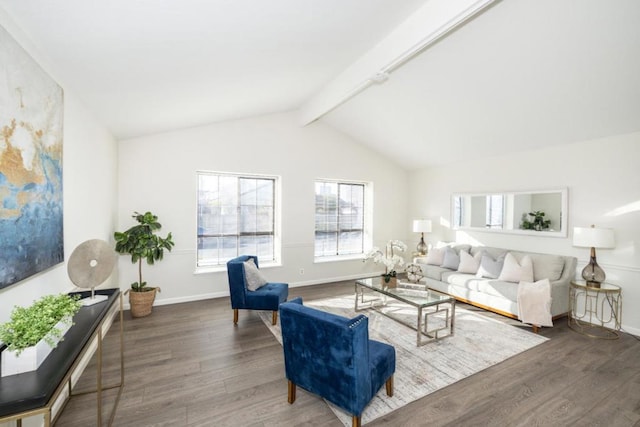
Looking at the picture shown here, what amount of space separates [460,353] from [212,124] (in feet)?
16.0

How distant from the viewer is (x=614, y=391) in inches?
96.4

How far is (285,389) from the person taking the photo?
8.07 feet

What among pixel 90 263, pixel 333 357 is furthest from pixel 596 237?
pixel 90 263

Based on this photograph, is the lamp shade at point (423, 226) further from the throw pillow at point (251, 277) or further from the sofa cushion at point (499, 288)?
the throw pillow at point (251, 277)

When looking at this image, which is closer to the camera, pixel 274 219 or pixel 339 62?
pixel 339 62

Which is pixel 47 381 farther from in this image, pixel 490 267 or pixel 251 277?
pixel 490 267

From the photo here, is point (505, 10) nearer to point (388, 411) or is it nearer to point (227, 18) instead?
point (227, 18)

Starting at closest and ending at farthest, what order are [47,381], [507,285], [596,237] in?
1. [47,381]
2. [596,237]
3. [507,285]

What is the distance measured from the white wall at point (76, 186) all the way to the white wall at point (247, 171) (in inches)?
20.0

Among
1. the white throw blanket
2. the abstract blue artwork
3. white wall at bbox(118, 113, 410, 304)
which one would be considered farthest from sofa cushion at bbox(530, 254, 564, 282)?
the abstract blue artwork

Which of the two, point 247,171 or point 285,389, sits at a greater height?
point 247,171

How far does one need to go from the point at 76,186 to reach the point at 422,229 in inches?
221

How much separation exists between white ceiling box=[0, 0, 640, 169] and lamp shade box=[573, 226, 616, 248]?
1331mm

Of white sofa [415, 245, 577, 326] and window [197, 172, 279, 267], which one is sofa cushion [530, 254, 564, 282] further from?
window [197, 172, 279, 267]
